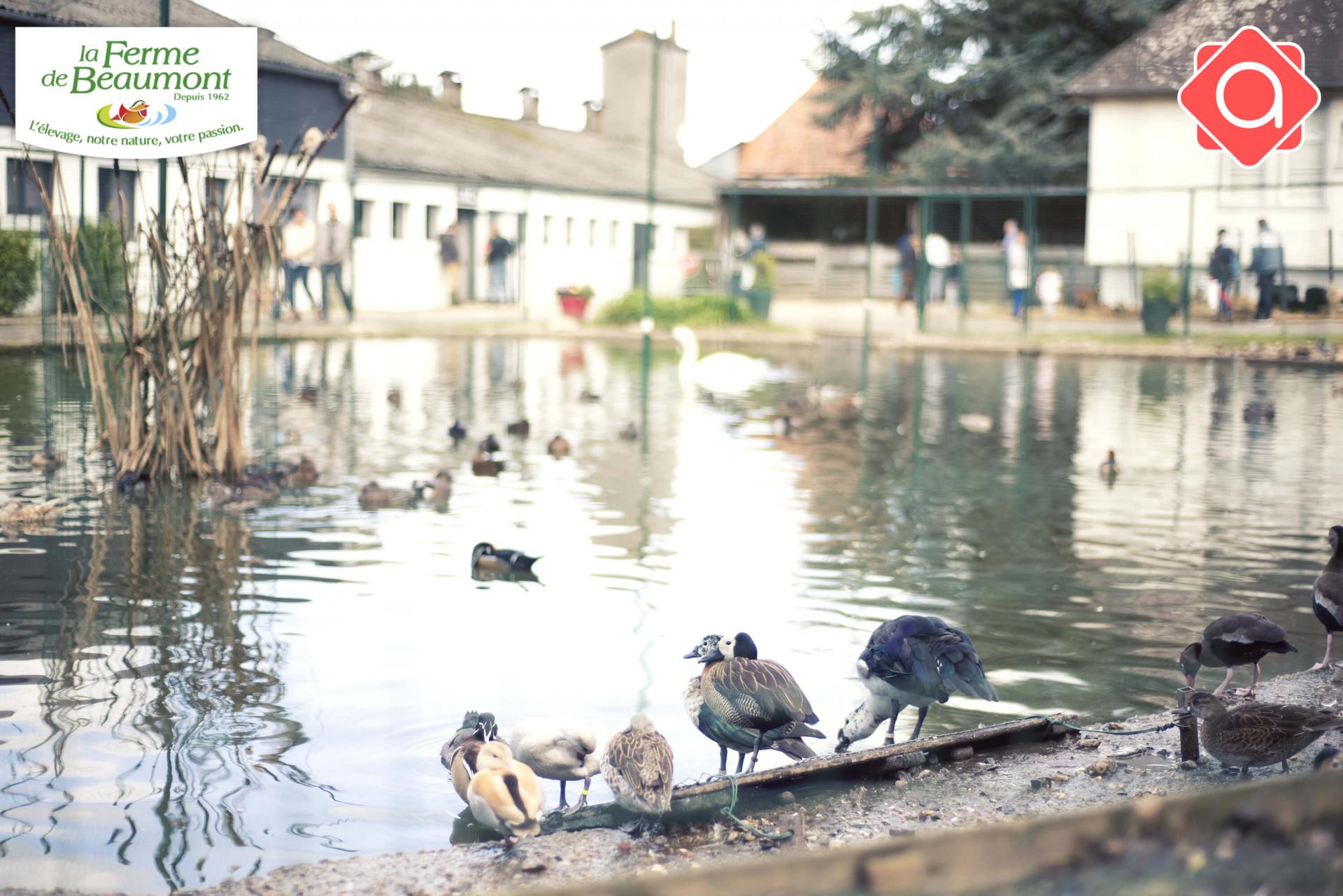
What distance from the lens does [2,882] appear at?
12.5ft

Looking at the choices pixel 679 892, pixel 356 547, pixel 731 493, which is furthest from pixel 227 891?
pixel 731 493

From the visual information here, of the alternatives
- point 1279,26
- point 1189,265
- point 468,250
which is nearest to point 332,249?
point 468,250

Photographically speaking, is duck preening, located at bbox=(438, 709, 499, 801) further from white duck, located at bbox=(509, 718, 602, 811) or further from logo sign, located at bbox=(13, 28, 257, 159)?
logo sign, located at bbox=(13, 28, 257, 159)

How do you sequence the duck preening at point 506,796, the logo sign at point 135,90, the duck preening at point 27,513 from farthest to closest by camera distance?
the duck preening at point 27,513, the logo sign at point 135,90, the duck preening at point 506,796

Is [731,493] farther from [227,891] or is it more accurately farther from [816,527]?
[227,891]

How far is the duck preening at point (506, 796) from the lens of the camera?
4.01 meters

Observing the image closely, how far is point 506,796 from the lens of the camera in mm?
4008

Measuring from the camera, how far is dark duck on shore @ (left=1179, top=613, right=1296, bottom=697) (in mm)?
5340

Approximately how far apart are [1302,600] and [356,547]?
5.28 meters

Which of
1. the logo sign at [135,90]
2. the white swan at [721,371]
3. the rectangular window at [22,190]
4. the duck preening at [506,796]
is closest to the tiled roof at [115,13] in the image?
the logo sign at [135,90]

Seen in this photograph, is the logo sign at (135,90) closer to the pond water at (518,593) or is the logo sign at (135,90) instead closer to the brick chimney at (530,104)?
the pond water at (518,593)

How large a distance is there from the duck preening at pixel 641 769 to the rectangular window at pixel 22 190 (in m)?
8.39

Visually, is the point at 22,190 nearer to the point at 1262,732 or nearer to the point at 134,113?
the point at 134,113

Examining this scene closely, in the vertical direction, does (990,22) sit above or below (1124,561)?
above
